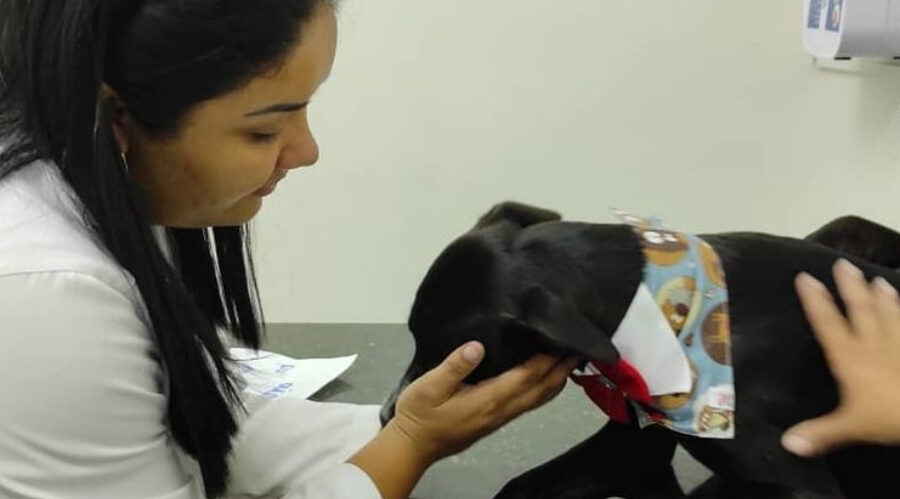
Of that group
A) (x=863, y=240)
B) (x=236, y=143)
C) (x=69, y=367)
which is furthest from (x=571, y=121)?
(x=69, y=367)

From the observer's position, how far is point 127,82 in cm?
76

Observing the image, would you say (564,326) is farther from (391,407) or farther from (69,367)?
(69,367)

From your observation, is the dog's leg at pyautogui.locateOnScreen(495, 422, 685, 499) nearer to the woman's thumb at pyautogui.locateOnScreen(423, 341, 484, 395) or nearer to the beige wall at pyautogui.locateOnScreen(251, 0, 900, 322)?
the woman's thumb at pyautogui.locateOnScreen(423, 341, 484, 395)

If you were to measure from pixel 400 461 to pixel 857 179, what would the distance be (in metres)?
0.87

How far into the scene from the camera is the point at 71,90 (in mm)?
749

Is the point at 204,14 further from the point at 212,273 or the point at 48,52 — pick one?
the point at 212,273

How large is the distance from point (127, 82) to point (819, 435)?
24.3 inches

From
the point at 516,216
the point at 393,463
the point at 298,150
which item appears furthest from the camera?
the point at 516,216

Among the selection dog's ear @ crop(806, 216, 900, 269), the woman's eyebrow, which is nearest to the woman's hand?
the woman's eyebrow

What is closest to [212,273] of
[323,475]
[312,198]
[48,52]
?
[323,475]

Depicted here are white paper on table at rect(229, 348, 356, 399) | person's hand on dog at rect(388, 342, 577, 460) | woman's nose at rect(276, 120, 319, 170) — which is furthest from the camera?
white paper on table at rect(229, 348, 356, 399)

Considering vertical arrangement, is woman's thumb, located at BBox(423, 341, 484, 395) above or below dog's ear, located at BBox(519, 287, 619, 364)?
below

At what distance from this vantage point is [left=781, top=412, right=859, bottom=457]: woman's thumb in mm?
879

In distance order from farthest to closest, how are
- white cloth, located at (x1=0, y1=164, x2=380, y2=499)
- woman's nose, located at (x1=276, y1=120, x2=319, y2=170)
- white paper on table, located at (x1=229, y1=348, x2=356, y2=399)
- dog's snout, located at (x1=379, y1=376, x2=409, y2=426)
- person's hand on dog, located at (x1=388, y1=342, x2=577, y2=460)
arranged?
1. white paper on table, located at (x1=229, y1=348, x2=356, y2=399)
2. dog's snout, located at (x1=379, y1=376, x2=409, y2=426)
3. person's hand on dog, located at (x1=388, y1=342, x2=577, y2=460)
4. woman's nose, located at (x1=276, y1=120, x2=319, y2=170)
5. white cloth, located at (x1=0, y1=164, x2=380, y2=499)
